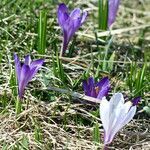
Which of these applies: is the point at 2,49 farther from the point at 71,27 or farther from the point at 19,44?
the point at 71,27

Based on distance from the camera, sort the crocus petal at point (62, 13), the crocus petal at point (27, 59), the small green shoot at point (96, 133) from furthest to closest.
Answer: the crocus petal at point (62, 13) → the crocus petal at point (27, 59) → the small green shoot at point (96, 133)

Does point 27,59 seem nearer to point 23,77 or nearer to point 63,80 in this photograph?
point 23,77

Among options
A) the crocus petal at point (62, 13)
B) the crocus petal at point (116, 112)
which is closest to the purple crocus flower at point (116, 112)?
the crocus petal at point (116, 112)

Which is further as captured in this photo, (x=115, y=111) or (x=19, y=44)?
(x=19, y=44)

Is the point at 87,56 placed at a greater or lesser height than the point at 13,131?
greater

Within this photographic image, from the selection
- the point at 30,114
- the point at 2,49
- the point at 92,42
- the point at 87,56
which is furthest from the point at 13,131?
the point at 92,42

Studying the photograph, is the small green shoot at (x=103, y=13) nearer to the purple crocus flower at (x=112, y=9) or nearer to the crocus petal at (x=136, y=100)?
the purple crocus flower at (x=112, y=9)
